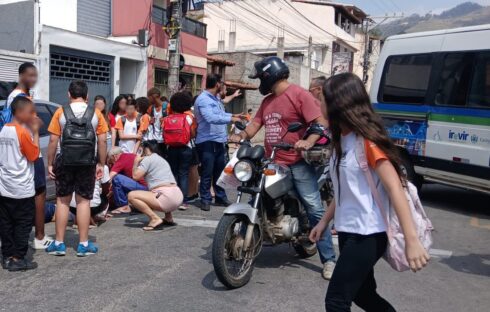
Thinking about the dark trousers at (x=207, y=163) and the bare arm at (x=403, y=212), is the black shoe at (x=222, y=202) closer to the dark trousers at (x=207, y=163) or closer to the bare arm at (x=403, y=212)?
the dark trousers at (x=207, y=163)

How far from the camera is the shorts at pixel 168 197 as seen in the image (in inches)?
236

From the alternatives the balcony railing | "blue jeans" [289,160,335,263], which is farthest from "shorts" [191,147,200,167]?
the balcony railing

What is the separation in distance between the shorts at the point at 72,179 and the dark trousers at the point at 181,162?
227cm

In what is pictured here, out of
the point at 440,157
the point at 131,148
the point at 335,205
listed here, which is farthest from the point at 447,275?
the point at 131,148

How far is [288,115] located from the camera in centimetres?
458

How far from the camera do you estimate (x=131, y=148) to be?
8.56 m

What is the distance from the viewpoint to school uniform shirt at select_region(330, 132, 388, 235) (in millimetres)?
2600

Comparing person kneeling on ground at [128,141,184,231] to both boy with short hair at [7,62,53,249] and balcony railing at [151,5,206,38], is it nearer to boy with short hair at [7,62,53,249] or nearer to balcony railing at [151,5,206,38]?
boy with short hair at [7,62,53,249]

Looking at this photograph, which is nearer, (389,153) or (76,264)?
(389,153)

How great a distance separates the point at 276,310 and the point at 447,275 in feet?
6.54

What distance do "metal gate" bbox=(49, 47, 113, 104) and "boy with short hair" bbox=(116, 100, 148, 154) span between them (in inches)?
208

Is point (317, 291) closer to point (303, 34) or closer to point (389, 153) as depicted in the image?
point (389, 153)

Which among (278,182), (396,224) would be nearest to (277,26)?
(278,182)

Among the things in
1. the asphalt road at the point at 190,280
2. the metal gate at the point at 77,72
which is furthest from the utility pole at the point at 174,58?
the asphalt road at the point at 190,280
